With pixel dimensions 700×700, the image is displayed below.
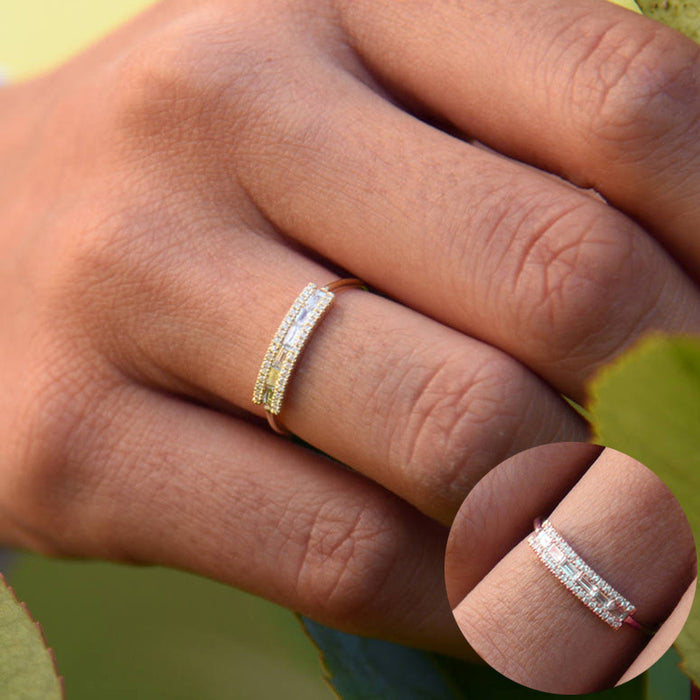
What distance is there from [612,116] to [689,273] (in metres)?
0.09

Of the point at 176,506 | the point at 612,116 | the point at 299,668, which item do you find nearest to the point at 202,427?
the point at 176,506

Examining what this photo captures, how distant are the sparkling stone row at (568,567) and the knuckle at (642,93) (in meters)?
0.21

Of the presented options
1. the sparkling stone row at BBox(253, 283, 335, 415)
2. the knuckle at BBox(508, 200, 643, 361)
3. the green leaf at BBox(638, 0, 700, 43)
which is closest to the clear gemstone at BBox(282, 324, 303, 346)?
the sparkling stone row at BBox(253, 283, 335, 415)

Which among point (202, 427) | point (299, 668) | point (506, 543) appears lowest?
point (299, 668)

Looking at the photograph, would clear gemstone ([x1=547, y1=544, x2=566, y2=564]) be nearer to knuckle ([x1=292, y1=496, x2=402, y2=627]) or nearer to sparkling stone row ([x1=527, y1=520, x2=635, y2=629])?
sparkling stone row ([x1=527, y1=520, x2=635, y2=629])

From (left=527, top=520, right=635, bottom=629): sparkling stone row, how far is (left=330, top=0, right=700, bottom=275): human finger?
0.19m

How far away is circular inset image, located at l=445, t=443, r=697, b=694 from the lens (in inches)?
9.6

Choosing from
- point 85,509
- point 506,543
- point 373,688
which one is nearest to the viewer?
point 506,543

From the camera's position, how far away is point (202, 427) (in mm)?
480

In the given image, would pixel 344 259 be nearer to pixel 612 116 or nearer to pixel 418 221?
pixel 418 221

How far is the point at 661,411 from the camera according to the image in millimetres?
147

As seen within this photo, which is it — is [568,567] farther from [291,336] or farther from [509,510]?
[291,336]

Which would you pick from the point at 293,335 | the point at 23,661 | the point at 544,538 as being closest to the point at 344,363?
the point at 293,335

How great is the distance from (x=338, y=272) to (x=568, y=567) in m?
0.25
